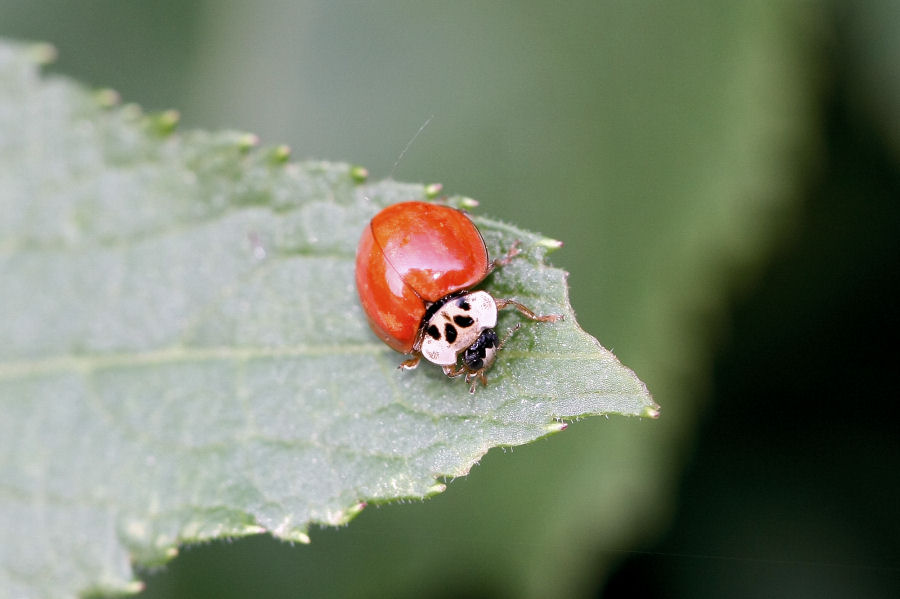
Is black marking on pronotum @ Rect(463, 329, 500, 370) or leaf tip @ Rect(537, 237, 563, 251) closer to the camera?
leaf tip @ Rect(537, 237, 563, 251)

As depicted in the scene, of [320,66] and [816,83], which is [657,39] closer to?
[816,83]

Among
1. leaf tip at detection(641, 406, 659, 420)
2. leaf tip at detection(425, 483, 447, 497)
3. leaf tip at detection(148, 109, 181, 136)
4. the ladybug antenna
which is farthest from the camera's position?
the ladybug antenna

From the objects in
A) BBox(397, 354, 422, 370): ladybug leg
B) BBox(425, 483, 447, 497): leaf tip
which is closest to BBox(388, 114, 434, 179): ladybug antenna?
BBox(397, 354, 422, 370): ladybug leg

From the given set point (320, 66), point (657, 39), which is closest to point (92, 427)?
point (320, 66)

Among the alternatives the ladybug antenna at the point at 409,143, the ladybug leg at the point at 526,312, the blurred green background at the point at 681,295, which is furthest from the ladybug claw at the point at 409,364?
the ladybug antenna at the point at 409,143

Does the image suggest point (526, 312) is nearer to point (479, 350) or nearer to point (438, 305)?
point (479, 350)

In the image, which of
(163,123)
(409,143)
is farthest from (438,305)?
(409,143)

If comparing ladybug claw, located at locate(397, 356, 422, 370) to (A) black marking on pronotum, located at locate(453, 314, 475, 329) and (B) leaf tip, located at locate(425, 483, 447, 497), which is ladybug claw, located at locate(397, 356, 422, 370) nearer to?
(A) black marking on pronotum, located at locate(453, 314, 475, 329)
